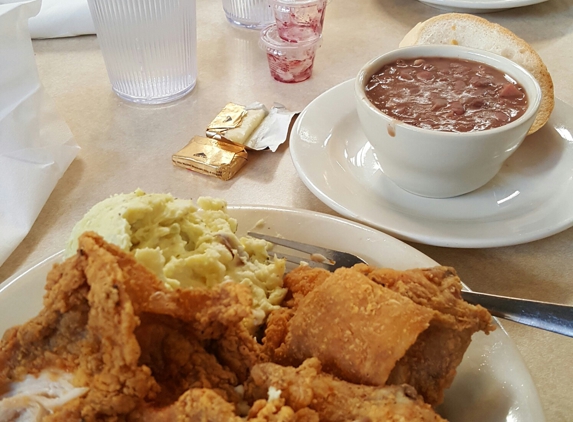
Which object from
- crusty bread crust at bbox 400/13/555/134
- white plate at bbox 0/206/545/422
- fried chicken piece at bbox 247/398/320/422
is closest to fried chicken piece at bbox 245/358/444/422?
fried chicken piece at bbox 247/398/320/422

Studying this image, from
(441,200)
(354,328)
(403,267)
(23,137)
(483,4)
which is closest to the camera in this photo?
(354,328)

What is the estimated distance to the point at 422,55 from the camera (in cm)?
152

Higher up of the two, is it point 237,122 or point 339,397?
point 339,397

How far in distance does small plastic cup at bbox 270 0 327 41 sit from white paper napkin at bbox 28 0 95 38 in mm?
907

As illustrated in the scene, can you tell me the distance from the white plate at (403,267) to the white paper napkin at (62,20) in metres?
1.64

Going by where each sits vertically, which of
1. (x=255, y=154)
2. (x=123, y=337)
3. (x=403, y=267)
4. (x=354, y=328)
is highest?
(x=123, y=337)

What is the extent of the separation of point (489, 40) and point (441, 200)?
69 cm

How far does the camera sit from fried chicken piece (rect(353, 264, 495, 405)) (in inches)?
33.0

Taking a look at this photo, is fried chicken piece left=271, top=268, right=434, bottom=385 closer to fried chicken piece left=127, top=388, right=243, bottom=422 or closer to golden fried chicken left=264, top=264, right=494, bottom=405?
golden fried chicken left=264, top=264, right=494, bottom=405

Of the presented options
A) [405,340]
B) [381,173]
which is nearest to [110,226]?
[405,340]

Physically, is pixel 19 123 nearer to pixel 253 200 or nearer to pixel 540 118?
pixel 253 200

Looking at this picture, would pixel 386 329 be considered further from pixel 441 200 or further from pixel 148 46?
pixel 148 46

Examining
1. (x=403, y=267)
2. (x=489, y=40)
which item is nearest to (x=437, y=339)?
(x=403, y=267)

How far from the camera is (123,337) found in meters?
0.70
